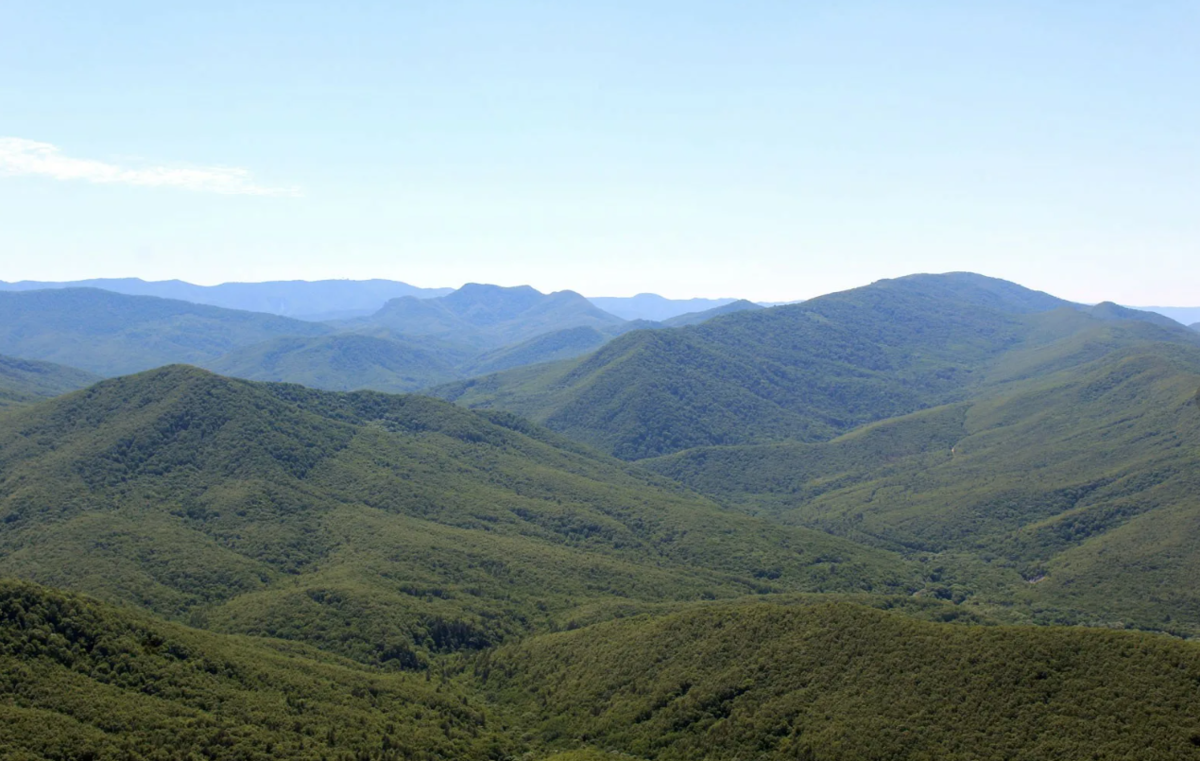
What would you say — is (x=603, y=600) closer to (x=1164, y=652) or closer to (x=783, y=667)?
(x=783, y=667)

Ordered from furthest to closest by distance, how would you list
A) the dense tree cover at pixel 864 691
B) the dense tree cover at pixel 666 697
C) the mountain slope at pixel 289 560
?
the mountain slope at pixel 289 560 < the dense tree cover at pixel 864 691 < the dense tree cover at pixel 666 697

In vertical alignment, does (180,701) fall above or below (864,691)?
below

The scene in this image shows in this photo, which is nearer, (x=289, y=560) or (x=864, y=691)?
(x=864, y=691)

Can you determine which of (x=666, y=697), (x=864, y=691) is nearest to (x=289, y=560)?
(x=666, y=697)

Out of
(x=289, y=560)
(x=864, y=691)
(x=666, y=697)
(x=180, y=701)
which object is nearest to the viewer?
(x=180, y=701)

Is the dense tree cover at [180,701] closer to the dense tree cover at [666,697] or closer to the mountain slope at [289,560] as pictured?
the dense tree cover at [666,697]

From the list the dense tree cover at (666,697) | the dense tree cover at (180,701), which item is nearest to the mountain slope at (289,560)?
the dense tree cover at (666,697)

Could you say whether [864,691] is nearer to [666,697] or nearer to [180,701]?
[666,697]

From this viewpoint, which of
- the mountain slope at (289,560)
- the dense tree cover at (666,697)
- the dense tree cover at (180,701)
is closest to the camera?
the dense tree cover at (180,701)

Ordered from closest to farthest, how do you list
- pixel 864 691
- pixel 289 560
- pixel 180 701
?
pixel 180 701 < pixel 864 691 < pixel 289 560

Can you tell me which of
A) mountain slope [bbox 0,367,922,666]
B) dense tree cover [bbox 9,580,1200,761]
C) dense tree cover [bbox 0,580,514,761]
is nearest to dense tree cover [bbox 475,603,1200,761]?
dense tree cover [bbox 9,580,1200,761]
